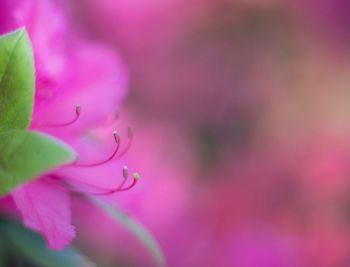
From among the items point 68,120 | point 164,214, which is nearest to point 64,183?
point 68,120

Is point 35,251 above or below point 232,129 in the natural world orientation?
below

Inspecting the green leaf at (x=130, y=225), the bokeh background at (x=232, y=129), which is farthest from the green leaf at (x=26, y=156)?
the bokeh background at (x=232, y=129)

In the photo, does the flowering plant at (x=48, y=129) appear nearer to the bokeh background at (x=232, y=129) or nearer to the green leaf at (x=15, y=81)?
the green leaf at (x=15, y=81)

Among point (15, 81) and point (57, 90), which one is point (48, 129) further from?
point (15, 81)

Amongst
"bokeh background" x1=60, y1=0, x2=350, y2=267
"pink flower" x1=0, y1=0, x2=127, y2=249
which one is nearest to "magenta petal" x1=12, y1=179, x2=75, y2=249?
"pink flower" x1=0, y1=0, x2=127, y2=249

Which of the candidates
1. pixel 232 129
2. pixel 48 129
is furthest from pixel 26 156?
pixel 232 129

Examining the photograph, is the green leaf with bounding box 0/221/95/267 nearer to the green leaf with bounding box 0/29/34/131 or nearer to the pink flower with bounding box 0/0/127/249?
the pink flower with bounding box 0/0/127/249
